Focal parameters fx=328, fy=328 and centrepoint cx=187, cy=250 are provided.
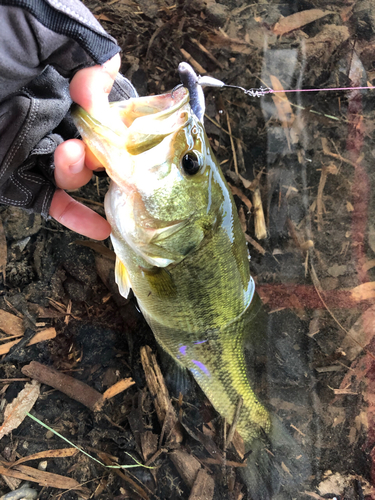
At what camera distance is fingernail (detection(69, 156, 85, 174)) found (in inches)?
44.6

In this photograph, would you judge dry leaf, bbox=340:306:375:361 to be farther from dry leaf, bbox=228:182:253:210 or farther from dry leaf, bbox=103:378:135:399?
dry leaf, bbox=103:378:135:399

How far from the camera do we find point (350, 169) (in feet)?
6.64

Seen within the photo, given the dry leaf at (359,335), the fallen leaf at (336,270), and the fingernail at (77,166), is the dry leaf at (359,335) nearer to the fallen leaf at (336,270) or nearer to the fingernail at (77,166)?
the fallen leaf at (336,270)

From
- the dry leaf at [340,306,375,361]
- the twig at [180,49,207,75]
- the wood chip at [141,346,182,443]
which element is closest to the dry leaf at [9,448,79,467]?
the wood chip at [141,346,182,443]

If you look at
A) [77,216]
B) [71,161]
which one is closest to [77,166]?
[71,161]

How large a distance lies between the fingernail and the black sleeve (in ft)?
0.64

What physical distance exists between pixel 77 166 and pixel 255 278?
122 centimetres

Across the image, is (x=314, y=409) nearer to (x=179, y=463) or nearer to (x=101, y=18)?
(x=179, y=463)

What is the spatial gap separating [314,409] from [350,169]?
4.72 ft

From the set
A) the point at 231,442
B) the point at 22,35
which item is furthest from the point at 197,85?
the point at 231,442

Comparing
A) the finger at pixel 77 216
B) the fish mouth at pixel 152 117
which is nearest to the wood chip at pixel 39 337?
the finger at pixel 77 216

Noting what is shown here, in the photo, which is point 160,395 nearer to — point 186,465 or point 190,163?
point 186,465

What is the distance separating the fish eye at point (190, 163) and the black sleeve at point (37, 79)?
406mm

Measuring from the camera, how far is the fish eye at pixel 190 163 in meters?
1.21
